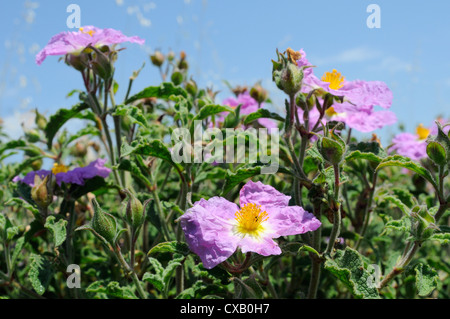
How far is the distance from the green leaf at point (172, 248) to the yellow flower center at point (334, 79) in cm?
A: 77

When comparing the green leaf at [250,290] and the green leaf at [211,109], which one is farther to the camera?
the green leaf at [211,109]

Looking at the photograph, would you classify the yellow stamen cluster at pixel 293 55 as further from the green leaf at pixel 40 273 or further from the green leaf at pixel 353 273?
the green leaf at pixel 40 273

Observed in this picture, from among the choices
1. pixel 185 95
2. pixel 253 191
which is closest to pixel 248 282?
pixel 253 191

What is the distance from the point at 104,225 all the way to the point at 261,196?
0.50 metres

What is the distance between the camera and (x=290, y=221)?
1.41 metres

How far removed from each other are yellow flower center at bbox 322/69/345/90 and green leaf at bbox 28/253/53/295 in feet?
3.98

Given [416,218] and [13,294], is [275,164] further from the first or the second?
[13,294]

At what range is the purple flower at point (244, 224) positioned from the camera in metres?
1.30

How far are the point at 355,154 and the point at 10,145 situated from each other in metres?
1.56

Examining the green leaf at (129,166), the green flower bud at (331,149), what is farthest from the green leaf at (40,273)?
the green flower bud at (331,149)

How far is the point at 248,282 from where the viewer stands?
55.1 inches

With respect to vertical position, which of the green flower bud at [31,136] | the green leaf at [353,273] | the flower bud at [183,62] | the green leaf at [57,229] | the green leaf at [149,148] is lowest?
the green leaf at [353,273]

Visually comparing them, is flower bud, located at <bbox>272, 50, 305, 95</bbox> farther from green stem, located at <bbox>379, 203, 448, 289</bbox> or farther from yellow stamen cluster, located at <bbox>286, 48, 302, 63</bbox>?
green stem, located at <bbox>379, 203, 448, 289</bbox>
